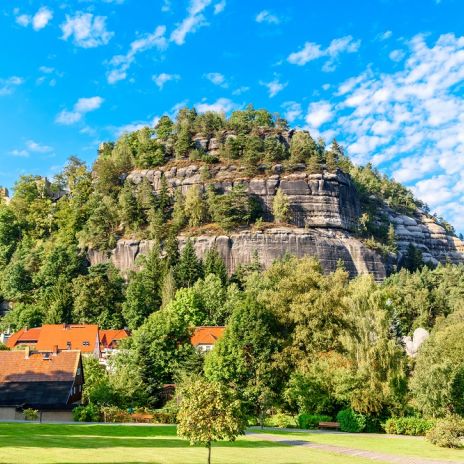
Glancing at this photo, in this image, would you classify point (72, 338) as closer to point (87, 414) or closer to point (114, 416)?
point (87, 414)

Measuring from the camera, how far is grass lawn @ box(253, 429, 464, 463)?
27.0 metres

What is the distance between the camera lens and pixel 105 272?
81312 millimetres

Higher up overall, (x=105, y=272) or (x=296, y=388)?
(x=105, y=272)

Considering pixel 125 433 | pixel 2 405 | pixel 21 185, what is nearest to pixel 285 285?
pixel 125 433

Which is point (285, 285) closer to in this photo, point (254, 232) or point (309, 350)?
point (309, 350)

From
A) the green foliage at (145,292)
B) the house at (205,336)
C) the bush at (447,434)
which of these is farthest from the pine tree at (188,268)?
the bush at (447,434)

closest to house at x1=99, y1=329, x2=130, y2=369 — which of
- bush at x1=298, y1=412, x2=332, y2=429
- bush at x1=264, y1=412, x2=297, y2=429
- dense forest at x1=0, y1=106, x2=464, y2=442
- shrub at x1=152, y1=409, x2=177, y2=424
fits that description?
dense forest at x1=0, y1=106, x2=464, y2=442

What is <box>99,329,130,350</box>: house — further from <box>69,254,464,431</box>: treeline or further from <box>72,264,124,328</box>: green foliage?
<box>69,254,464,431</box>: treeline

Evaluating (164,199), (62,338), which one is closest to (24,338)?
(62,338)

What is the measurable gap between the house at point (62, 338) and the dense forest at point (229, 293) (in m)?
5.17

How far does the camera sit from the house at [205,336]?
6064cm

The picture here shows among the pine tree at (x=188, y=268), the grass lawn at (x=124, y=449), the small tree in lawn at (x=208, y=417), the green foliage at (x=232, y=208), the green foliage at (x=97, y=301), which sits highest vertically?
the green foliage at (x=232, y=208)

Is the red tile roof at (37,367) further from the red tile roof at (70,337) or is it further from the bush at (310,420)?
the bush at (310,420)

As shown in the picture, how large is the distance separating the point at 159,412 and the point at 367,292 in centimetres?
1875
